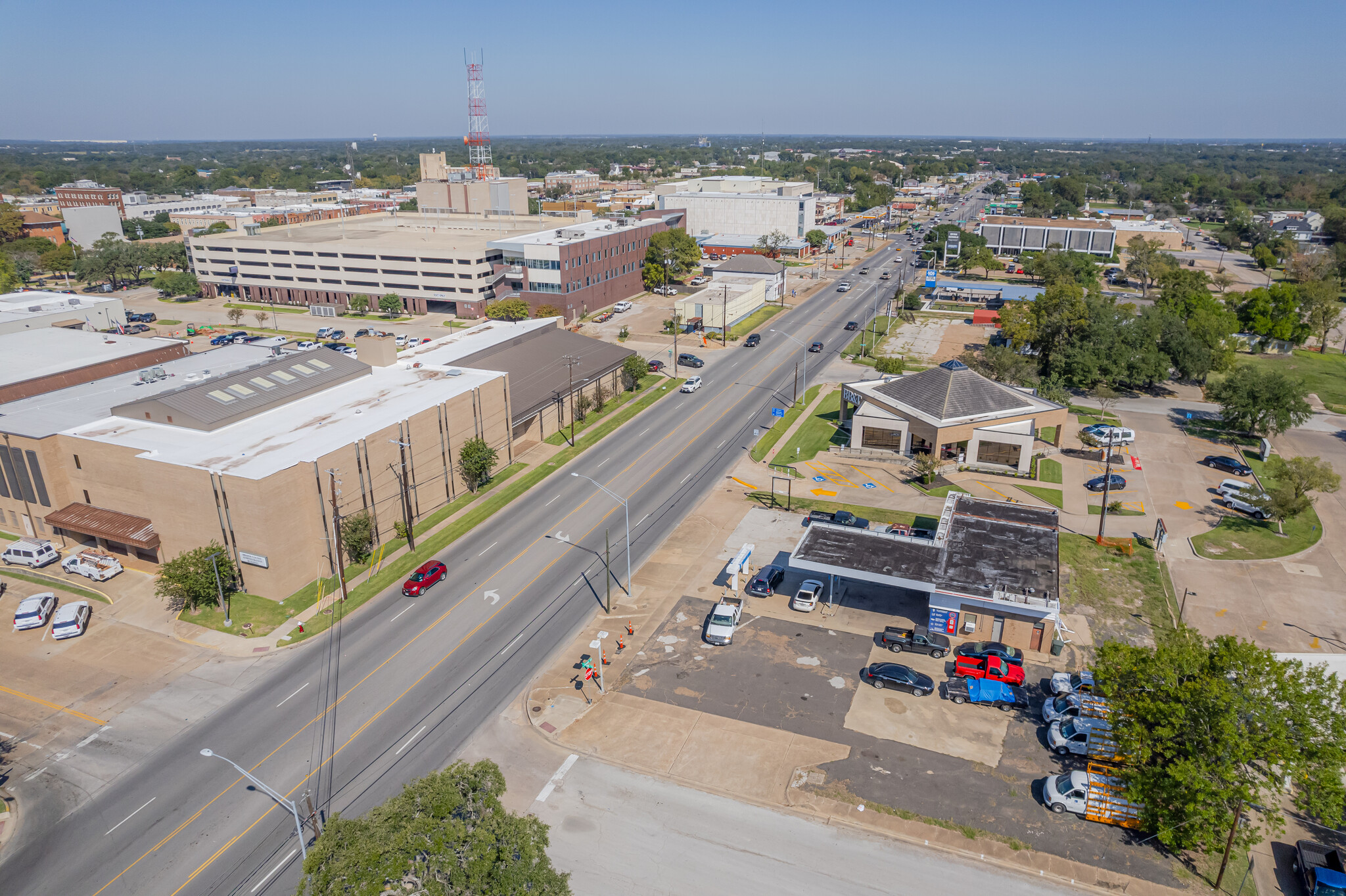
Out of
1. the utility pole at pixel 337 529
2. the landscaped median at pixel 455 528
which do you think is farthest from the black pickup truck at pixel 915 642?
the utility pole at pixel 337 529

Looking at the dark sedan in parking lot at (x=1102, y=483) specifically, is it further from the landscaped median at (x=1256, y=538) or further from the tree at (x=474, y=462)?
the tree at (x=474, y=462)

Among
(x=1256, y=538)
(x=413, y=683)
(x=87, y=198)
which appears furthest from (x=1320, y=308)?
(x=87, y=198)

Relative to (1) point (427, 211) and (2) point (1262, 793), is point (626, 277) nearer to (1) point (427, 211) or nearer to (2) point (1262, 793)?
(1) point (427, 211)

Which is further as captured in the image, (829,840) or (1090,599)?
(1090,599)

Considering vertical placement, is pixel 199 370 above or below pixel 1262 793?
above

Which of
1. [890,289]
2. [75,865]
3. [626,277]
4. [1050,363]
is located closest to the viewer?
[75,865]

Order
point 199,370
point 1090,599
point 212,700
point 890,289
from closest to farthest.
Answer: point 212,700, point 1090,599, point 199,370, point 890,289

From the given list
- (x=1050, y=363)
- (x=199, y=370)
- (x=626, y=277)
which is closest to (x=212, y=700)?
(x=199, y=370)
